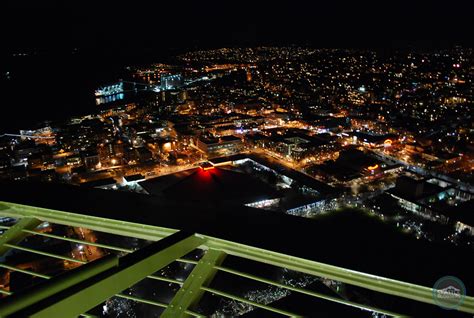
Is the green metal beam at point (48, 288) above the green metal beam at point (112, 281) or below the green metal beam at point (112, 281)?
above

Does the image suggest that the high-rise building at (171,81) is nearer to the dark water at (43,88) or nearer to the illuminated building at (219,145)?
the dark water at (43,88)

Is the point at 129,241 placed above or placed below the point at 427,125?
below

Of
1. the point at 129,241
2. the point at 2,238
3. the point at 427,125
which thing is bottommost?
the point at 129,241

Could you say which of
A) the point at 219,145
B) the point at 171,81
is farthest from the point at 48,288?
the point at 171,81

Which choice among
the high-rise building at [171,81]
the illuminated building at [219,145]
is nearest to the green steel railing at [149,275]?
the illuminated building at [219,145]

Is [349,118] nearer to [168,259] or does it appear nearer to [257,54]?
[168,259]

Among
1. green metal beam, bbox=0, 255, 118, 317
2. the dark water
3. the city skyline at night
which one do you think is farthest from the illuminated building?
green metal beam, bbox=0, 255, 118, 317

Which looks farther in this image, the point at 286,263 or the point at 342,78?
the point at 342,78

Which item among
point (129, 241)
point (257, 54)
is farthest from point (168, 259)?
point (257, 54)
